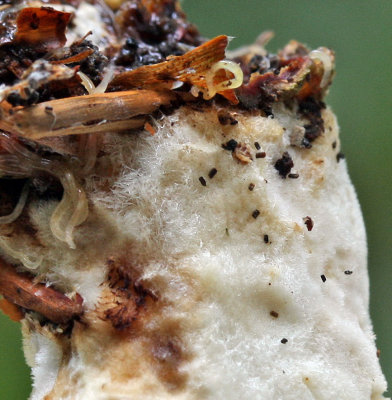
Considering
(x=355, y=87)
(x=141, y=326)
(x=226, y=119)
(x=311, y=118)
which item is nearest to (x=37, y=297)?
(x=141, y=326)

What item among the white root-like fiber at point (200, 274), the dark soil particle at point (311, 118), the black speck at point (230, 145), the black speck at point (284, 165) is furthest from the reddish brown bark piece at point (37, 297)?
the dark soil particle at point (311, 118)

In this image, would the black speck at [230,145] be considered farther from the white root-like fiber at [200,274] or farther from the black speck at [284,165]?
the black speck at [284,165]

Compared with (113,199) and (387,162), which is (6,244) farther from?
(387,162)

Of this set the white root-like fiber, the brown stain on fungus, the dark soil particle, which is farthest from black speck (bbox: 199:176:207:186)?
the dark soil particle

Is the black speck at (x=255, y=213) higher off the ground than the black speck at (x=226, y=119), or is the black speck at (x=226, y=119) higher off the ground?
the black speck at (x=226, y=119)

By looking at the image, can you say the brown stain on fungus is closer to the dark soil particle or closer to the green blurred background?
the dark soil particle

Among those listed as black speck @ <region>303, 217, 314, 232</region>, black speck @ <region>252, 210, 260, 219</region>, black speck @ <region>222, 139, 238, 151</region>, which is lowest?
black speck @ <region>303, 217, 314, 232</region>

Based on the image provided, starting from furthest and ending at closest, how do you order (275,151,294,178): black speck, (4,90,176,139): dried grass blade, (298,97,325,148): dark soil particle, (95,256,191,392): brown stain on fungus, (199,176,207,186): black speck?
1. (298,97,325,148): dark soil particle
2. (275,151,294,178): black speck
3. (199,176,207,186): black speck
4. (95,256,191,392): brown stain on fungus
5. (4,90,176,139): dried grass blade
